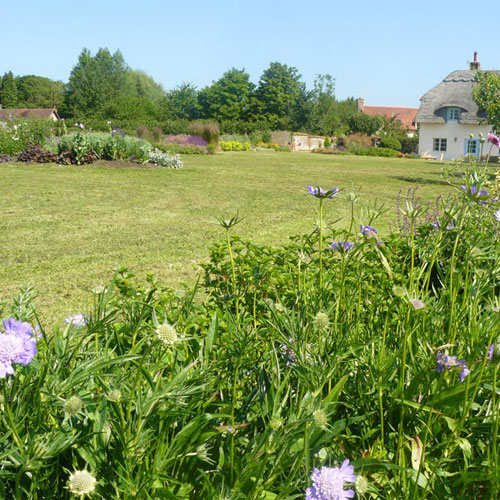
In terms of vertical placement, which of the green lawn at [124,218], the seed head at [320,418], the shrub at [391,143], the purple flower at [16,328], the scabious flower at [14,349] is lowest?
the green lawn at [124,218]

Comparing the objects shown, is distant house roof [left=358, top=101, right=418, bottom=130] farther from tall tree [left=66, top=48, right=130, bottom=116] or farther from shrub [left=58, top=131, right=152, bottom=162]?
shrub [left=58, top=131, right=152, bottom=162]

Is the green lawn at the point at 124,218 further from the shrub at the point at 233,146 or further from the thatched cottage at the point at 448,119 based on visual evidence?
the thatched cottage at the point at 448,119

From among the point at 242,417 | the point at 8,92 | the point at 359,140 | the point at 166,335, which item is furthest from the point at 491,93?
the point at 8,92

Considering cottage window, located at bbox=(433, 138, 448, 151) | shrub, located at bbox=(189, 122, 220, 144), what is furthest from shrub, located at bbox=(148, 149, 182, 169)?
cottage window, located at bbox=(433, 138, 448, 151)

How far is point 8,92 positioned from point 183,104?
2919 centimetres

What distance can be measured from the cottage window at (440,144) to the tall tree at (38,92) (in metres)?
47.7

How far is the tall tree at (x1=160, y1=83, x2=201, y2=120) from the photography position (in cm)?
5822

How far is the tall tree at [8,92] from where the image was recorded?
7488cm

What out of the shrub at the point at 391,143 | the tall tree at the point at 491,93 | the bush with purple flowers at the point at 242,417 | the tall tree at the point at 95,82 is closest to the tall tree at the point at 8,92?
the tall tree at the point at 95,82

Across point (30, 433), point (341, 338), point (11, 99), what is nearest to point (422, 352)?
point (341, 338)

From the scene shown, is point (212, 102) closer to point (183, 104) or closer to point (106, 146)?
point (183, 104)

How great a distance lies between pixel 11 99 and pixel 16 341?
83.6 m

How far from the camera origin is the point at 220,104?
56.3m

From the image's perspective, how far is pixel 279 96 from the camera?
174 feet
